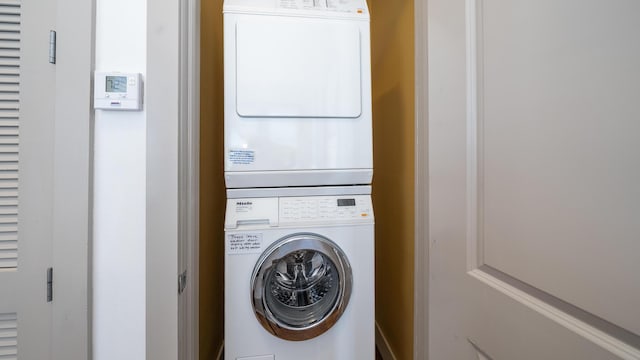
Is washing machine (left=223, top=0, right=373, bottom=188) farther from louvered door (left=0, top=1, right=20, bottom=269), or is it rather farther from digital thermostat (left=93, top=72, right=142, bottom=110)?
louvered door (left=0, top=1, right=20, bottom=269)

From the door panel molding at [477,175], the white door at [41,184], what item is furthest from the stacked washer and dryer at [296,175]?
the door panel molding at [477,175]

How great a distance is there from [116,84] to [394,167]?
1.32 metres

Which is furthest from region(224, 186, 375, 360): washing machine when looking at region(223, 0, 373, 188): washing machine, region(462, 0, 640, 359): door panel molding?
region(462, 0, 640, 359): door panel molding

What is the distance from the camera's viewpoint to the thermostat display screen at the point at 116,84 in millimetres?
776

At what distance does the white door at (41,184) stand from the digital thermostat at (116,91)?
36mm

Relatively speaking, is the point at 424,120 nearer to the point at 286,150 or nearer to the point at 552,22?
the point at 552,22

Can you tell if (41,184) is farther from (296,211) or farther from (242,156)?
(296,211)

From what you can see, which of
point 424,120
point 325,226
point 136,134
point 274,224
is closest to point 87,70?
point 136,134

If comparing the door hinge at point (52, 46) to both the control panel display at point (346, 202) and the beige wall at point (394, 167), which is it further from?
the beige wall at point (394, 167)

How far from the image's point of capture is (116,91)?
78 centimetres

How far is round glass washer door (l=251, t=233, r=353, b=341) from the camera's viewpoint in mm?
1010

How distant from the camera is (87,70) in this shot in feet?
2.51

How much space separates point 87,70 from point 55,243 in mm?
558

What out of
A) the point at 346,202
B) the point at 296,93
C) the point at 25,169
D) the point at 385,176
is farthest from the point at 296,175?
the point at 25,169
